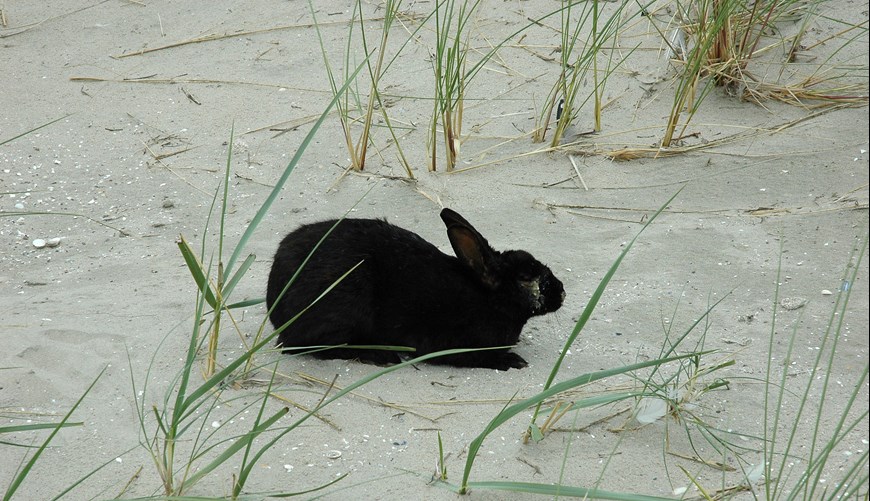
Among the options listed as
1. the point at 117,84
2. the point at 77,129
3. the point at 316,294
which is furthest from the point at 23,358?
the point at 117,84

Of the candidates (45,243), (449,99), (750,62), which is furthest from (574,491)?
(750,62)

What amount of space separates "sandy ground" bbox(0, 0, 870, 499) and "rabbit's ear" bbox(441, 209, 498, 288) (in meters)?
0.39

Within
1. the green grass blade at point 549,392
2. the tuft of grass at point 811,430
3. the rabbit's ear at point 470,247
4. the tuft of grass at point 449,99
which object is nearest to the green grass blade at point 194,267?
the green grass blade at point 549,392

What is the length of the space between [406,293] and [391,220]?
0.93 metres

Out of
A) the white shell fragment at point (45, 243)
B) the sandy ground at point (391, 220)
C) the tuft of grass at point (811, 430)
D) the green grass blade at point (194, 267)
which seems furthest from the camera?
the white shell fragment at point (45, 243)

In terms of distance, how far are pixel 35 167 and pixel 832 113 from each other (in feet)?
14.3

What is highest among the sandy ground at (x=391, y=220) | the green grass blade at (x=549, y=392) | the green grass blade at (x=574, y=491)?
the green grass blade at (x=549, y=392)

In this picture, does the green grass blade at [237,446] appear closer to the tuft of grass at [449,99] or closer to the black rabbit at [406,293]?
the black rabbit at [406,293]

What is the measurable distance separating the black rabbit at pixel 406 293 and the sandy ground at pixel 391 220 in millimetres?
155

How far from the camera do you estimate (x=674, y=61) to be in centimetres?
565

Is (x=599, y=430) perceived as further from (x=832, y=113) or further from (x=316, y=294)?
(x=832, y=113)

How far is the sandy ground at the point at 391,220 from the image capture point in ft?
10.1

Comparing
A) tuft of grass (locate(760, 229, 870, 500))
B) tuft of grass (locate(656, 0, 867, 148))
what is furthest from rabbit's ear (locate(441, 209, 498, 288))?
tuft of grass (locate(656, 0, 867, 148))

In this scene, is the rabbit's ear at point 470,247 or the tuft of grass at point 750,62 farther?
the tuft of grass at point 750,62
